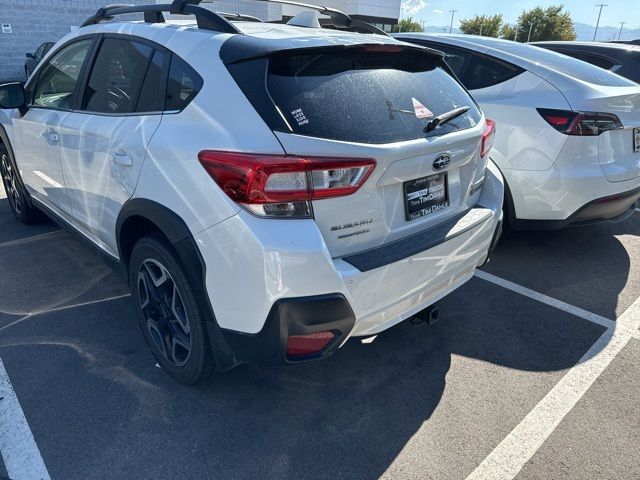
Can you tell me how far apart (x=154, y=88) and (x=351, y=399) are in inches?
74.8

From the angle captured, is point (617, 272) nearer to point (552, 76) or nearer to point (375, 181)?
point (552, 76)

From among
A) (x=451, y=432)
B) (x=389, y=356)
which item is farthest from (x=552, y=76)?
(x=451, y=432)

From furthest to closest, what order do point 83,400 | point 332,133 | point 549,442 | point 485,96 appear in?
point 485,96 → point 83,400 → point 549,442 → point 332,133

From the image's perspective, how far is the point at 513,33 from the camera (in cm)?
Result: 6419

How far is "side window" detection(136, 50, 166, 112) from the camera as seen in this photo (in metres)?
2.44

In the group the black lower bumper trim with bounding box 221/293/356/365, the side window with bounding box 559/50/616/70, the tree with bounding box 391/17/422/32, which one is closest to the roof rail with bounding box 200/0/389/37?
the black lower bumper trim with bounding box 221/293/356/365

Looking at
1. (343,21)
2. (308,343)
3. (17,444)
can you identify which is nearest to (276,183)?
(308,343)

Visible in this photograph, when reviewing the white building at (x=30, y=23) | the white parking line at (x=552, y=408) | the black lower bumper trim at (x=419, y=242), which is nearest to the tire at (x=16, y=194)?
the black lower bumper trim at (x=419, y=242)

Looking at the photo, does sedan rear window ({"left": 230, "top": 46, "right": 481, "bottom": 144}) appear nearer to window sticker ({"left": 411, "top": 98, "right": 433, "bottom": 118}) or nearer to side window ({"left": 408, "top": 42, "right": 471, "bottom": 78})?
window sticker ({"left": 411, "top": 98, "right": 433, "bottom": 118})

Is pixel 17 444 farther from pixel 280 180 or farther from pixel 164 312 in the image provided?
pixel 280 180

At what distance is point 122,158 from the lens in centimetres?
254

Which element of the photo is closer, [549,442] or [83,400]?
[549,442]

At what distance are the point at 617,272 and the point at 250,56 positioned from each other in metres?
3.56

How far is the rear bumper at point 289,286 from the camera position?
1.92 meters
